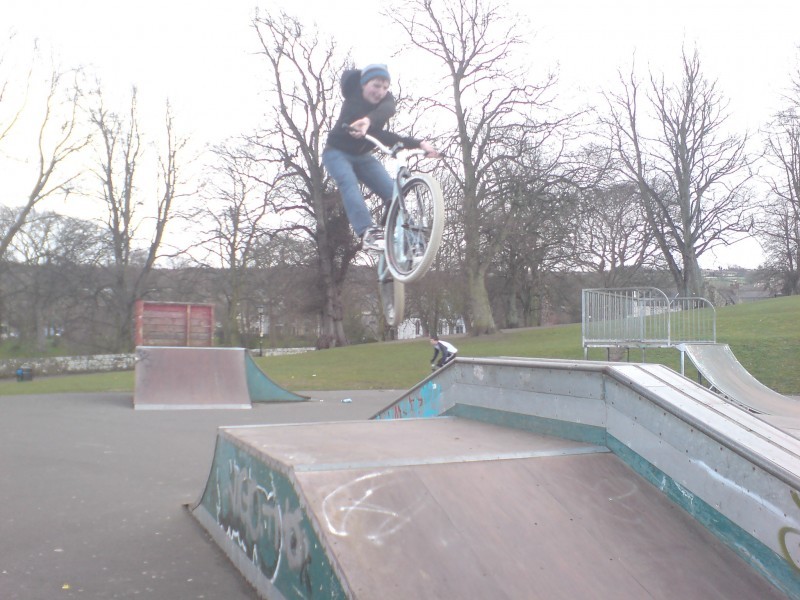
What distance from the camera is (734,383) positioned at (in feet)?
41.2

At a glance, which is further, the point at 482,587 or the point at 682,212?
the point at 682,212

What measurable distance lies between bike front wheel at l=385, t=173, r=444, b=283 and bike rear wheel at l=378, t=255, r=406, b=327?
0.91ft

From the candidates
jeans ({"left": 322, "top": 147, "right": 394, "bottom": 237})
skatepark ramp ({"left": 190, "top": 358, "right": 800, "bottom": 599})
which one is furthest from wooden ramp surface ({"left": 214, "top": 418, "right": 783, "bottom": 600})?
jeans ({"left": 322, "top": 147, "right": 394, "bottom": 237})

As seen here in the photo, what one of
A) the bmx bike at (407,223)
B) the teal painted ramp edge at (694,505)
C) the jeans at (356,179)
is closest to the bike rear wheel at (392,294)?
the bmx bike at (407,223)

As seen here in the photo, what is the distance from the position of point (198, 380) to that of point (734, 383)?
36.0ft

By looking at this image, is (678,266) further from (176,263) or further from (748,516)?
(748,516)

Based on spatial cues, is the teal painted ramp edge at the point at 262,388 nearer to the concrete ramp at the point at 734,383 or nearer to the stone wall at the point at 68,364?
the concrete ramp at the point at 734,383

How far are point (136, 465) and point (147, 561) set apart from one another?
11.6 ft

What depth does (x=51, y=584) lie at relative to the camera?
4.23m

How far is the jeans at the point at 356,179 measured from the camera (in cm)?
668

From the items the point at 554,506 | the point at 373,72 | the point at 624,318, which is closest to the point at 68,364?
the point at 624,318

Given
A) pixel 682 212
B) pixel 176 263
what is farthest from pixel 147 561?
pixel 176 263

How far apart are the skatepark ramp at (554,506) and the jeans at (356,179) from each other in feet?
8.41

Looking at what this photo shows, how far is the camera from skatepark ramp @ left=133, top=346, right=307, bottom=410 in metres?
15.0
